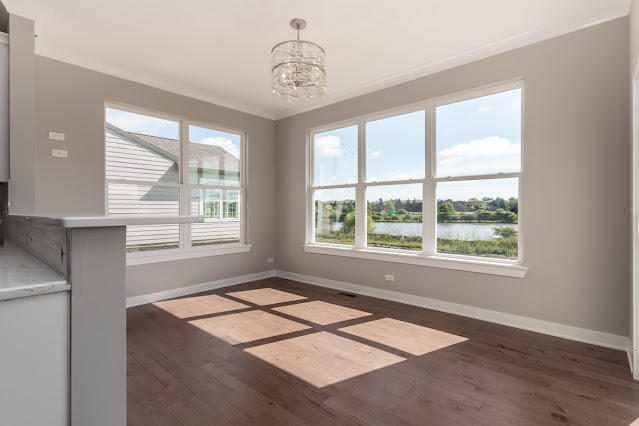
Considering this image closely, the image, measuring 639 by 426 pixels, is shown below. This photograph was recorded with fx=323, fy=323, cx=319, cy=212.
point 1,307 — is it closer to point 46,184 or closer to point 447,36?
point 46,184

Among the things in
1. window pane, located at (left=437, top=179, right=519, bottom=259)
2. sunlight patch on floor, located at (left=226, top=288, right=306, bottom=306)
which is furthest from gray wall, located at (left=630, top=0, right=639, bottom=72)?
sunlight patch on floor, located at (left=226, top=288, right=306, bottom=306)

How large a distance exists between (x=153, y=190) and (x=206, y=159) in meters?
0.88

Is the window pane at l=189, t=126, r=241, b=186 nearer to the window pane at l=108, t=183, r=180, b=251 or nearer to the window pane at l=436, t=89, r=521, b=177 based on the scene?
the window pane at l=108, t=183, r=180, b=251

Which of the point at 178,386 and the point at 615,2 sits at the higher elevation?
the point at 615,2

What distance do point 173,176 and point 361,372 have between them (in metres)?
3.46

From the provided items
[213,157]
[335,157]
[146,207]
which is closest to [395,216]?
[335,157]

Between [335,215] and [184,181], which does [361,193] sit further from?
[184,181]

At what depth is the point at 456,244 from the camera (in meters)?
3.66

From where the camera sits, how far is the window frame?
155 inches

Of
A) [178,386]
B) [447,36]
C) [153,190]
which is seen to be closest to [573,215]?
[447,36]

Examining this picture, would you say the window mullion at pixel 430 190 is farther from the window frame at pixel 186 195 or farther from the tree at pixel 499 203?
the window frame at pixel 186 195

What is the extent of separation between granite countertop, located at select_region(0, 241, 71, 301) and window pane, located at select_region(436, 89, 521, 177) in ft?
11.9

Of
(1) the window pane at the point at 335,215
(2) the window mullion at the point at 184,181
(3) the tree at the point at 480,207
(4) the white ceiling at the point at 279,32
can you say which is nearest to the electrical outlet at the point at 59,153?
(4) the white ceiling at the point at 279,32

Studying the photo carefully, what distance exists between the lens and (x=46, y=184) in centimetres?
329
